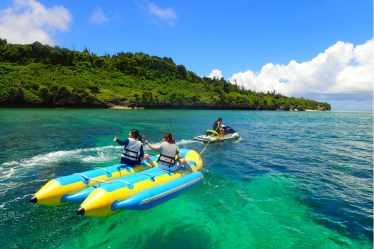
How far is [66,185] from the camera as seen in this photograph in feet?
22.9

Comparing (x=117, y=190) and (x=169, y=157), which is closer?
(x=117, y=190)

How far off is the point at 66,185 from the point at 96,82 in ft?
256

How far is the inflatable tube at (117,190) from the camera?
6.06 metres

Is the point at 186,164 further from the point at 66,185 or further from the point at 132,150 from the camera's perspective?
the point at 66,185

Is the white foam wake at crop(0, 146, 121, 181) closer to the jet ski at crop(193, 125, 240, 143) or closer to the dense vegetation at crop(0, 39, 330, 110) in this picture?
the jet ski at crop(193, 125, 240, 143)

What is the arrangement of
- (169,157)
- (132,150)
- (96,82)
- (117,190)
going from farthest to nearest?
1. (96,82)
2. (132,150)
3. (169,157)
4. (117,190)

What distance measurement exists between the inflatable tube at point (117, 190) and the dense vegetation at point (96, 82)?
2284 inches

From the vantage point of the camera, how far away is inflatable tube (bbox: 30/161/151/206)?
6.64 meters

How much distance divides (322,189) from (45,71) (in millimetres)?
81622

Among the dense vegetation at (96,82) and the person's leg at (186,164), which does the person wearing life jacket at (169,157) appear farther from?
the dense vegetation at (96,82)

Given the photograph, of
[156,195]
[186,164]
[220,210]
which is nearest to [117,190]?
[156,195]

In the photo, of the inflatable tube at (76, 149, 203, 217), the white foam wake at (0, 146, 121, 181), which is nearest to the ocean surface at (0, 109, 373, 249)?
the white foam wake at (0, 146, 121, 181)

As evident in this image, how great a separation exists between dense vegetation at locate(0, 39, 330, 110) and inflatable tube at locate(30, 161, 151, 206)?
57075mm

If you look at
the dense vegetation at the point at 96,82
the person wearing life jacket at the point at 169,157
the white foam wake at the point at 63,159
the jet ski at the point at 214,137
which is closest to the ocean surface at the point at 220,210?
the white foam wake at the point at 63,159
